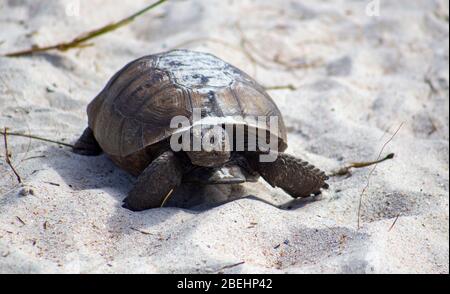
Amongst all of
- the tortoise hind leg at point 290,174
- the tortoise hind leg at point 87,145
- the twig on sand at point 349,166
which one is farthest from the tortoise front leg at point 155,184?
the twig on sand at point 349,166

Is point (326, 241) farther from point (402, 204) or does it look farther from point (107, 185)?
point (107, 185)

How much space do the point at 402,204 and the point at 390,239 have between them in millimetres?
493

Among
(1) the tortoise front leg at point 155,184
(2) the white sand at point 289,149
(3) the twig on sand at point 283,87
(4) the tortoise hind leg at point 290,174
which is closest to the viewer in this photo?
(2) the white sand at point 289,149

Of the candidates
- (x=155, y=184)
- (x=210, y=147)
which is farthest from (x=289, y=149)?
(x=155, y=184)

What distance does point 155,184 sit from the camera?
111 inches

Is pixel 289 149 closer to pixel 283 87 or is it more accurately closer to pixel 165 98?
pixel 283 87

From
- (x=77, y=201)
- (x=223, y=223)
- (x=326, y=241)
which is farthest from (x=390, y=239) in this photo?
(x=77, y=201)

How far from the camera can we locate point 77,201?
2.71 metres

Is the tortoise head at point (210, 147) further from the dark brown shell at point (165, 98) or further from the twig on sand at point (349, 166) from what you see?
the twig on sand at point (349, 166)

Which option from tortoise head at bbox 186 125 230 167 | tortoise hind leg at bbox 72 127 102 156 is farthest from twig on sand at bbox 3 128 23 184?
tortoise head at bbox 186 125 230 167

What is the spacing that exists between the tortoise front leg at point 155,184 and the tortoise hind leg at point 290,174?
1.60ft

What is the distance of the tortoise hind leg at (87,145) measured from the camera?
3402mm

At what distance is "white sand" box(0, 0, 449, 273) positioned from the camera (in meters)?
2.43

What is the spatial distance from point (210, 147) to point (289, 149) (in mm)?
1034
